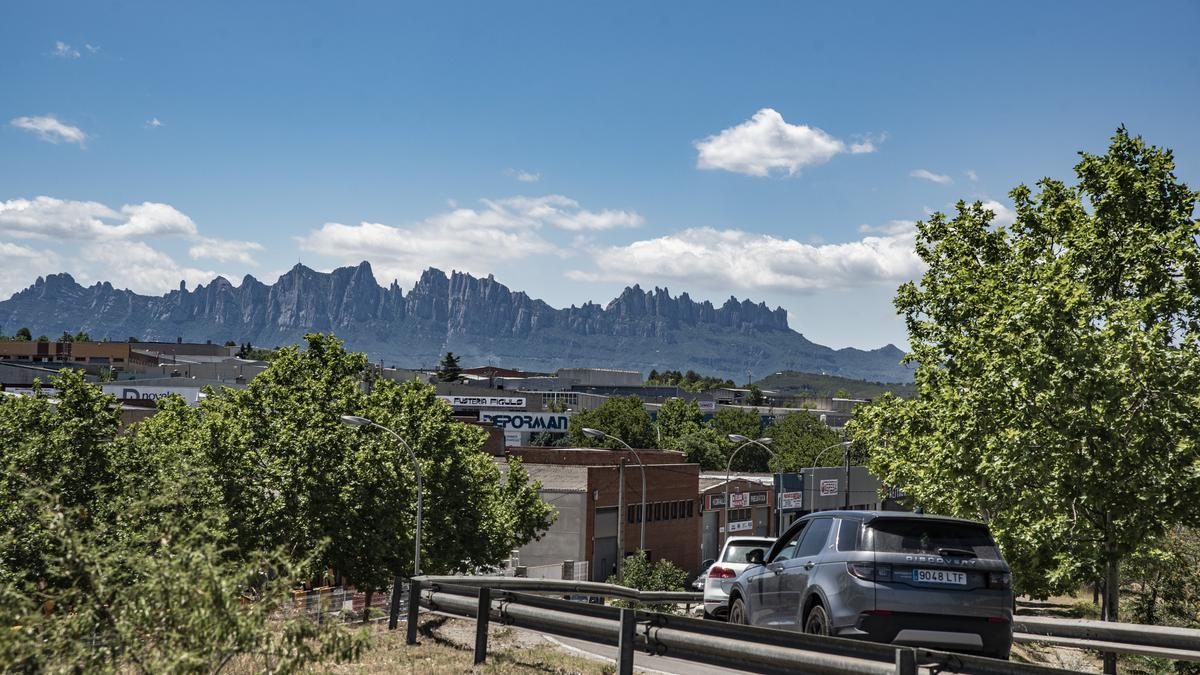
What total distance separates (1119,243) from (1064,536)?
9229 millimetres

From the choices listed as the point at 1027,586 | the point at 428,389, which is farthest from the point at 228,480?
the point at 1027,586

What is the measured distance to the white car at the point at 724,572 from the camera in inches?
716

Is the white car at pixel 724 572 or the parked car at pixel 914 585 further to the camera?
the white car at pixel 724 572

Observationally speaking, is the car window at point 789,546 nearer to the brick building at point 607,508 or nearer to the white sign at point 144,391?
the brick building at point 607,508

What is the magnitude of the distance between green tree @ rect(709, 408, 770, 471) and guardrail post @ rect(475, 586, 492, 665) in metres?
111

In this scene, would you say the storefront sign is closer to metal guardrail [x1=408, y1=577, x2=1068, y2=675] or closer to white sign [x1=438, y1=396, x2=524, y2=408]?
white sign [x1=438, y1=396, x2=524, y2=408]

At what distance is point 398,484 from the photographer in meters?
43.0

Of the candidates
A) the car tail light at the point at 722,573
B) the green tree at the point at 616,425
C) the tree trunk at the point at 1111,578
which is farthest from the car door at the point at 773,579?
the green tree at the point at 616,425

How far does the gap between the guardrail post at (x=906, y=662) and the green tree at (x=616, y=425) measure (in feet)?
368

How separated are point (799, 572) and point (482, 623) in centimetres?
365

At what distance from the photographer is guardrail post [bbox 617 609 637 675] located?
8.82 metres

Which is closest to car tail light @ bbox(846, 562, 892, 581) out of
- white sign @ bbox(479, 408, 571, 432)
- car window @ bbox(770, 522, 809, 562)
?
car window @ bbox(770, 522, 809, 562)

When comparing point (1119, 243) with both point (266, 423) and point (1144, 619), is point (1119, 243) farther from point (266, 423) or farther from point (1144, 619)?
point (266, 423)

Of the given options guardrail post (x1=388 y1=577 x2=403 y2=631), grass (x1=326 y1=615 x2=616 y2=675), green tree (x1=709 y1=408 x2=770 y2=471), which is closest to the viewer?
grass (x1=326 y1=615 x2=616 y2=675)
